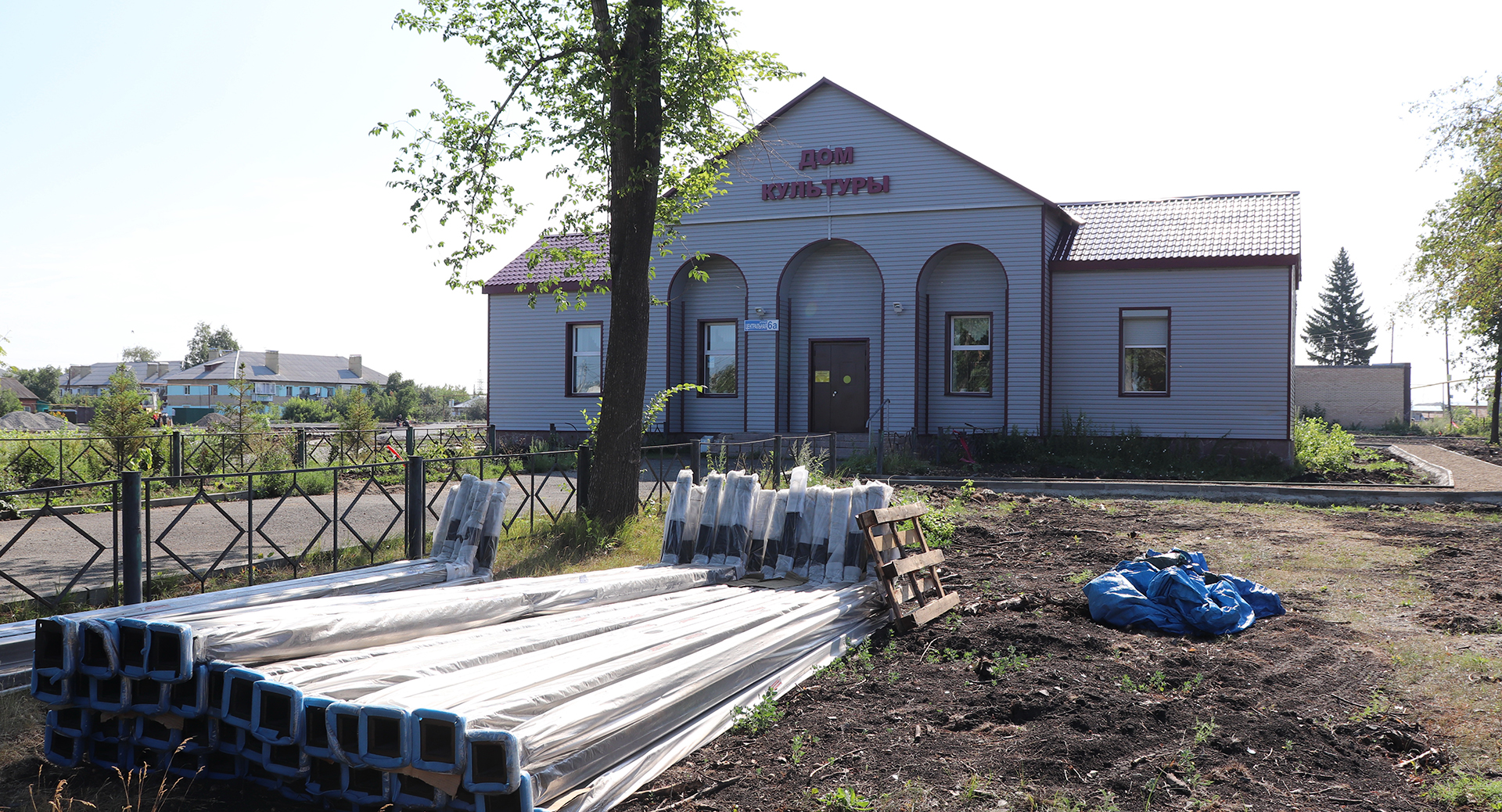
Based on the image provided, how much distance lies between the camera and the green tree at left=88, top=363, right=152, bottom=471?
571 inches

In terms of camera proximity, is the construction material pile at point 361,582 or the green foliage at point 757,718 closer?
the construction material pile at point 361,582

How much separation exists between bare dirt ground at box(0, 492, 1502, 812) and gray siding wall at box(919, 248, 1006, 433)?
439 inches

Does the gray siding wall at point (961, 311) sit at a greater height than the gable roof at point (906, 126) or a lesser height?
lesser

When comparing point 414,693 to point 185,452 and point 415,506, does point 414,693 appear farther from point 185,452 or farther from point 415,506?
point 185,452

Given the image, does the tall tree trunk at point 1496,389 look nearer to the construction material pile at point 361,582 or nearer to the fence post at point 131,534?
the construction material pile at point 361,582

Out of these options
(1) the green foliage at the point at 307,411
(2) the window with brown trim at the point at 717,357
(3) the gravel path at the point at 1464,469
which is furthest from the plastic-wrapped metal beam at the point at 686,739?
(1) the green foliage at the point at 307,411

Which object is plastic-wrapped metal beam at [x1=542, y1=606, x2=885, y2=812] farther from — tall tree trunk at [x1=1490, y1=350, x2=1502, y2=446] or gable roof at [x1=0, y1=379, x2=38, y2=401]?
gable roof at [x1=0, y1=379, x2=38, y2=401]

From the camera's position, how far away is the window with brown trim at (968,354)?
18984 mm

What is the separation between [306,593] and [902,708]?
3.73 m

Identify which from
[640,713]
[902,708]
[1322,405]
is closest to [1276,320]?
[902,708]

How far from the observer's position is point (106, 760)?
12.8 feet

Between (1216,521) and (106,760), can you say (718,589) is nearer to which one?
(106,760)

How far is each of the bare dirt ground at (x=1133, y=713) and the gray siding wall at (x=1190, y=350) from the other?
1023 cm

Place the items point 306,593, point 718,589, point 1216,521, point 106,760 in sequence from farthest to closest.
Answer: point 1216,521 < point 718,589 < point 306,593 < point 106,760
